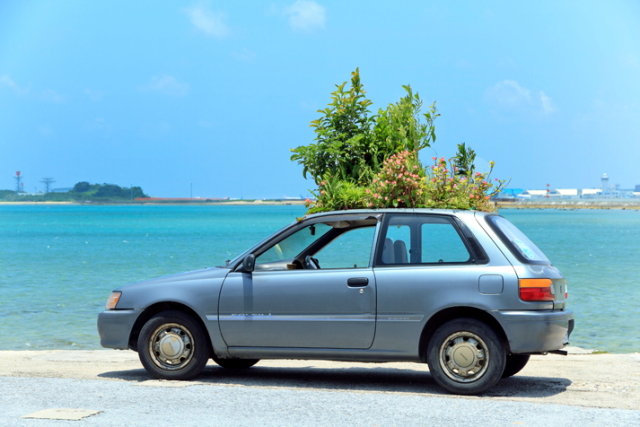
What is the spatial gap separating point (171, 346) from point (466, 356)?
2.97m

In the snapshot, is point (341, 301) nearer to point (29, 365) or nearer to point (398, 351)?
point (398, 351)

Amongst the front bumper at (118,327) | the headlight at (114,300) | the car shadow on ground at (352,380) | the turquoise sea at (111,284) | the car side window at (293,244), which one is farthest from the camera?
the turquoise sea at (111,284)

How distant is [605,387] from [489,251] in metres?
1.96

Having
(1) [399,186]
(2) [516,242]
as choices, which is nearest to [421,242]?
(2) [516,242]

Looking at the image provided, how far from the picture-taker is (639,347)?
52.9 ft

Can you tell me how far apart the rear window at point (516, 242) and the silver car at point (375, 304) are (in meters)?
0.01

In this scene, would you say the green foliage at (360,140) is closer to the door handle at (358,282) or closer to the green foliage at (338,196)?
the green foliage at (338,196)

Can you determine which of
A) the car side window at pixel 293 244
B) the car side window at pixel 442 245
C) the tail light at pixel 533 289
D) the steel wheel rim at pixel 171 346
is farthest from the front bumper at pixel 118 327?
the tail light at pixel 533 289

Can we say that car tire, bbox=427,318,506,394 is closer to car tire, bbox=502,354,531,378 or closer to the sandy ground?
the sandy ground

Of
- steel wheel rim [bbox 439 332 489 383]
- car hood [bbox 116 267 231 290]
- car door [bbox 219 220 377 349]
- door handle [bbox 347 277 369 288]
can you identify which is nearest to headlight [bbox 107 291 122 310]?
car hood [bbox 116 267 231 290]

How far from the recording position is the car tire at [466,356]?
766 cm

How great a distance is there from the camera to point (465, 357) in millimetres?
7758

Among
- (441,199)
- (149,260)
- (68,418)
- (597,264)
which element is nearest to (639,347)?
(441,199)

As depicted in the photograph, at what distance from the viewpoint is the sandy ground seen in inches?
316
